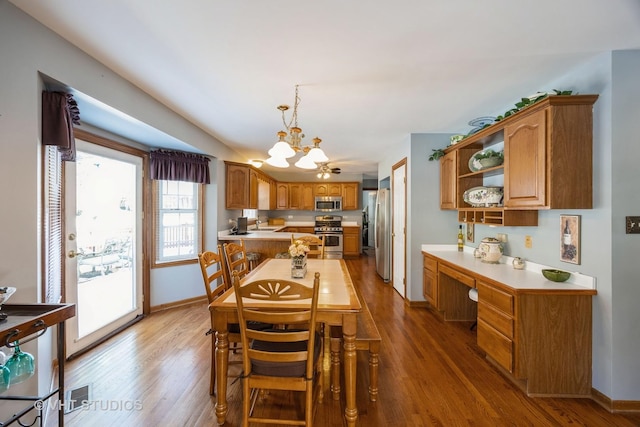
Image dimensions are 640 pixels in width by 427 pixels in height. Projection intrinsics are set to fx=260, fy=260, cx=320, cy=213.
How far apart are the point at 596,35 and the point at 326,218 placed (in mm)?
5950

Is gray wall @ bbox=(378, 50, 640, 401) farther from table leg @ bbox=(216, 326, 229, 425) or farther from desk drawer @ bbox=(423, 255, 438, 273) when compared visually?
table leg @ bbox=(216, 326, 229, 425)

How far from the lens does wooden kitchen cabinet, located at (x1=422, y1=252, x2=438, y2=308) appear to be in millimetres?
3280

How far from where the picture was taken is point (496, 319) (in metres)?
2.13

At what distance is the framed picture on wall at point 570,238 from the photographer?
1.99m

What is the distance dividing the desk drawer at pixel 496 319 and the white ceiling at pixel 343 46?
1.94 meters

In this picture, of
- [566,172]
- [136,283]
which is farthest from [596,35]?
[136,283]

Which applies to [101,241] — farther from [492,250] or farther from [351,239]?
[351,239]

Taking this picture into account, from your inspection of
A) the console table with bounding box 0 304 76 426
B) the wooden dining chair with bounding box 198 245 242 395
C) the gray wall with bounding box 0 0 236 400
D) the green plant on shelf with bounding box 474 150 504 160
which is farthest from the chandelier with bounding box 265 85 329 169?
the green plant on shelf with bounding box 474 150 504 160

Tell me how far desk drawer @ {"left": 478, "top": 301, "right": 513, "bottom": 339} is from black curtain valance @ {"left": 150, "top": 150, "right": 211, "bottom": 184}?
3767 millimetres

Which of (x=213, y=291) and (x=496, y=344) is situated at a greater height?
(x=213, y=291)

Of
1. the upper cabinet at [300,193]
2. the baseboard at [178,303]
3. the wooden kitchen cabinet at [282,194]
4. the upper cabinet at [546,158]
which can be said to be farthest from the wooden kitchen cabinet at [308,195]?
the upper cabinet at [546,158]

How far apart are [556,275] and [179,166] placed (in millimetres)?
4241

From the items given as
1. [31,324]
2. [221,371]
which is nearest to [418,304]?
[221,371]

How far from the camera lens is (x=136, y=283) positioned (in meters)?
3.32
